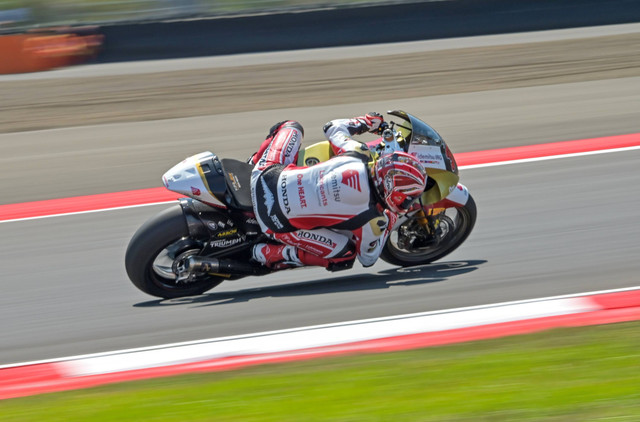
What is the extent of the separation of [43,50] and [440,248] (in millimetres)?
11363

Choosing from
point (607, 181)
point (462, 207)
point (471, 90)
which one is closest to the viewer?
point (462, 207)

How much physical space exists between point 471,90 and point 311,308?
787 cm

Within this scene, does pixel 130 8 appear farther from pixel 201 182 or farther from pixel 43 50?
pixel 201 182

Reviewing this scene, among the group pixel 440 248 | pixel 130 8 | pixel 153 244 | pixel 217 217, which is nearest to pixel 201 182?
pixel 217 217

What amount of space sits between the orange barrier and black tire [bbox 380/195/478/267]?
10782mm

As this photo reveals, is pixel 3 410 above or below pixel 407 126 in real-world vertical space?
below

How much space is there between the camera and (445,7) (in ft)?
54.7

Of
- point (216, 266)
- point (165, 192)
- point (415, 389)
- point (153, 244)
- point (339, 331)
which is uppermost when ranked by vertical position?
point (165, 192)

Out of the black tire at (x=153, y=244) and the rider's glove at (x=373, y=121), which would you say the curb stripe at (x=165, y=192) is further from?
the rider's glove at (x=373, y=121)

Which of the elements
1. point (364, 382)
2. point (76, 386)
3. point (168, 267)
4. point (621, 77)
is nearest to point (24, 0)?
point (621, 77)

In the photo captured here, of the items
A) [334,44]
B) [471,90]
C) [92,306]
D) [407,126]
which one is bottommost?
[92,306]

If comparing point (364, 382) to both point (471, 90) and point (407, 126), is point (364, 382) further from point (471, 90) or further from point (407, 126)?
point (471, 90)

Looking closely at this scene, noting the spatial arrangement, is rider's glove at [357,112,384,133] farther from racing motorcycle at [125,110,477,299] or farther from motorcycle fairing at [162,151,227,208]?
motorcycle fairing at [162,151,227,208]

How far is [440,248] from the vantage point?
23.4 ft
